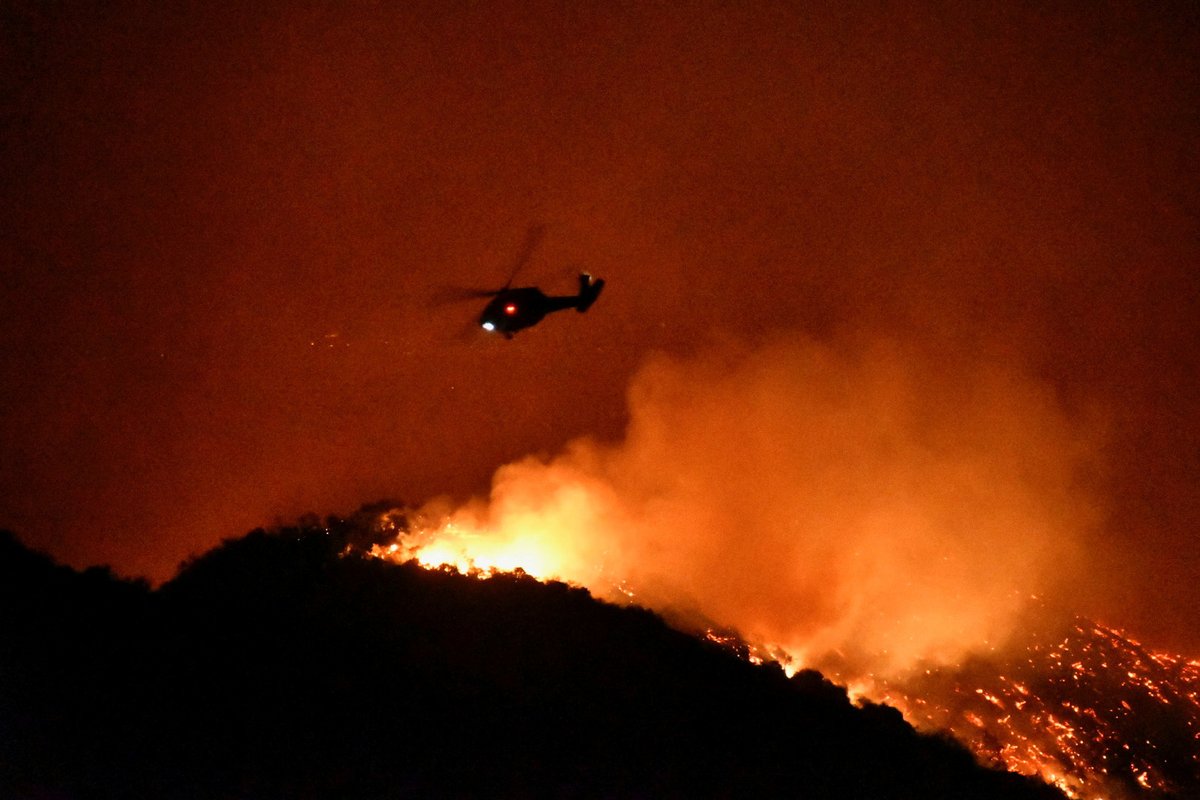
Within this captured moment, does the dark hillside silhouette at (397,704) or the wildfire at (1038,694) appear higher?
the wildfire at (1038,694)

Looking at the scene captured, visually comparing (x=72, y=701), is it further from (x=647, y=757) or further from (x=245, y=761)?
(x=647, y=757)

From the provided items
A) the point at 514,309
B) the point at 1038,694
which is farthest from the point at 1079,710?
the point at 514,309

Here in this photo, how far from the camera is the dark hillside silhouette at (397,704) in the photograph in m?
11.5

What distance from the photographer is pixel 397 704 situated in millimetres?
14180

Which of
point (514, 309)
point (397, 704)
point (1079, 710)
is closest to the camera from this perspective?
point (397, 704)

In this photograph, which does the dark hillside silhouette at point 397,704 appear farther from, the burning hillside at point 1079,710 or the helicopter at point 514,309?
the burning hillside at point 1079,710

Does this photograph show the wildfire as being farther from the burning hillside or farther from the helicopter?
the helicopter

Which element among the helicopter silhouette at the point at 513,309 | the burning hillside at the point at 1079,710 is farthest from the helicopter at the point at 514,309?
the burning hillside at the point at 1079,710

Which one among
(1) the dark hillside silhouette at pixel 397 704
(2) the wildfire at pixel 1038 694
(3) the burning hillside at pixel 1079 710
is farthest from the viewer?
(3) the burning hillside at pixel 1079 710

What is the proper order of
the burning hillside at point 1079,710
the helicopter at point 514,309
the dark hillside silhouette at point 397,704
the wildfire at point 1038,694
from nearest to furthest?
the dark hillside silhouette at point 397,704 → the helicopter at point 514,309 → the wildfire at point 1038,694 → the burning hillside at point 1079,710

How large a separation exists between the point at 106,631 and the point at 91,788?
544cm

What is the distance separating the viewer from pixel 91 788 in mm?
9852

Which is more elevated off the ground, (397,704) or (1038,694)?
(1038,694)

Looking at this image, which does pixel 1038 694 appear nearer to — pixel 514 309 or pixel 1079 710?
pixel 1079 710
